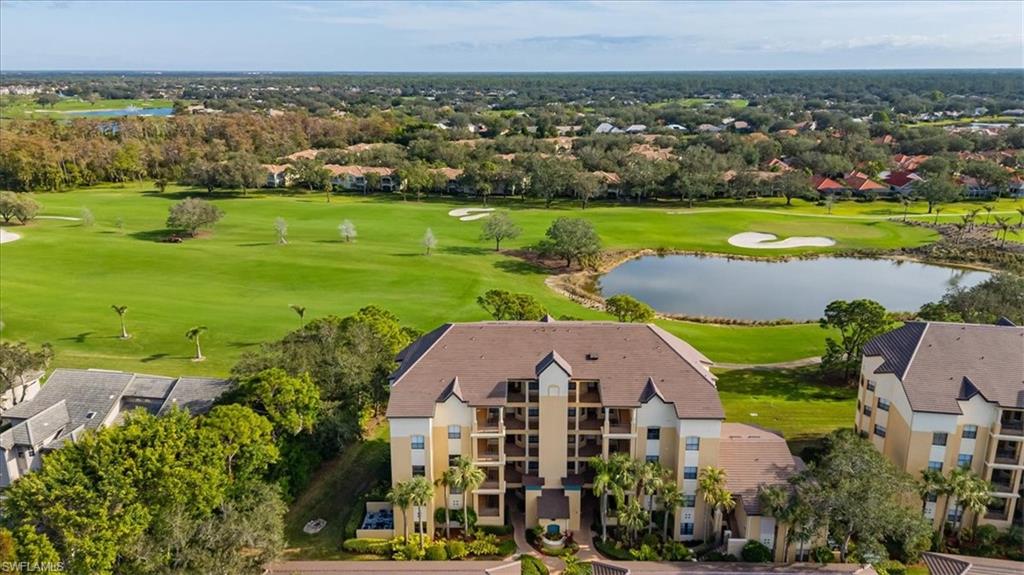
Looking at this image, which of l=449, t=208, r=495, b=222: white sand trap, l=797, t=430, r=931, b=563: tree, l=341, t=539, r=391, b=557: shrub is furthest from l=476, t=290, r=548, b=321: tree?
l=449, t=208, r=495, b=222: white sand trap

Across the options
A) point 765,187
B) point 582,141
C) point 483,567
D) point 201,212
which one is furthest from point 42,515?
point 582,141

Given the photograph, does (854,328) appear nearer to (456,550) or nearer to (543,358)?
(543,358)

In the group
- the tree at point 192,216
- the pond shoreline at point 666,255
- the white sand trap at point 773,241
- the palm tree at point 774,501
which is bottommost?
the pond shoreline at point 666,255

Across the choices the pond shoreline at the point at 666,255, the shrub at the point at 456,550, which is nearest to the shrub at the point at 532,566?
the shrub at the point at 456,550

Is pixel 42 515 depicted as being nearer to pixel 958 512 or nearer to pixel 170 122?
pixel 958 512

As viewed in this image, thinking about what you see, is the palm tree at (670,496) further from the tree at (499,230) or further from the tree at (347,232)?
the tree at (347,232)

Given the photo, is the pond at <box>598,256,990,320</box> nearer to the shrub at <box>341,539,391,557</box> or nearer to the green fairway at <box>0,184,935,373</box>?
the green fairway at <box>0,184,935,373</box>
